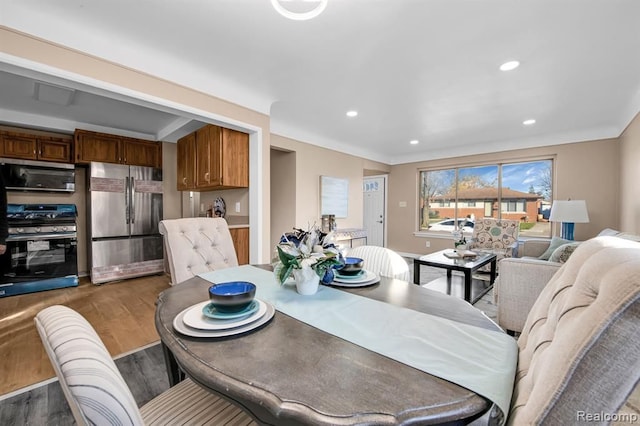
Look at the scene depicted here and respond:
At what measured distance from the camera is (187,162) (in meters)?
3.70

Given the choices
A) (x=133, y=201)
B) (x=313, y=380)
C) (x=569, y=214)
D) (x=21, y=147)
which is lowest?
(x=313, y=380)

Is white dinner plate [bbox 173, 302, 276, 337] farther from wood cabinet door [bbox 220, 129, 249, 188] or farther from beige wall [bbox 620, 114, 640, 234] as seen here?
beige wall [bbox 620, 114, 640, 234]

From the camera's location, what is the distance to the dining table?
54 centimetres

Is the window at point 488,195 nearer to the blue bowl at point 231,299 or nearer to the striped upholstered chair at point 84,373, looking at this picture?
the blue bowl at point 231,299

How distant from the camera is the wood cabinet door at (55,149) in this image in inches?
144

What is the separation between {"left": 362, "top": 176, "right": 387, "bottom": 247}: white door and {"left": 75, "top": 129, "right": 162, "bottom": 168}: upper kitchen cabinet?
15.0 feet

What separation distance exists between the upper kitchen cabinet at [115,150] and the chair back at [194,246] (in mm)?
3153

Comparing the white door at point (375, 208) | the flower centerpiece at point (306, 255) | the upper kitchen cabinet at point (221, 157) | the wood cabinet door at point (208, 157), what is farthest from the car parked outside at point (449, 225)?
the flower centerpiece at point (306, 255)

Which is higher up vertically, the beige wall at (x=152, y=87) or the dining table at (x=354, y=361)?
the beige wall at (x=152, y=87)

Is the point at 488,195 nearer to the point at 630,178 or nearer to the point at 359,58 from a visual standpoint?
the point at 630,178

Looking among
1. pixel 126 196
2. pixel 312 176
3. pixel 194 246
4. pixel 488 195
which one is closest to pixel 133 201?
pixel 126 196

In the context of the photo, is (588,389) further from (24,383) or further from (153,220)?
(153,220)

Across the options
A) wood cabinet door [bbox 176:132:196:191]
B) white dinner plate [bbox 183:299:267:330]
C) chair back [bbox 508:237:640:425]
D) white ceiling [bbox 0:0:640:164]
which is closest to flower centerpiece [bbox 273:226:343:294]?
white dinner plate [bbox 183:299:267:330]

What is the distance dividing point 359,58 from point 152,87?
1.72m
